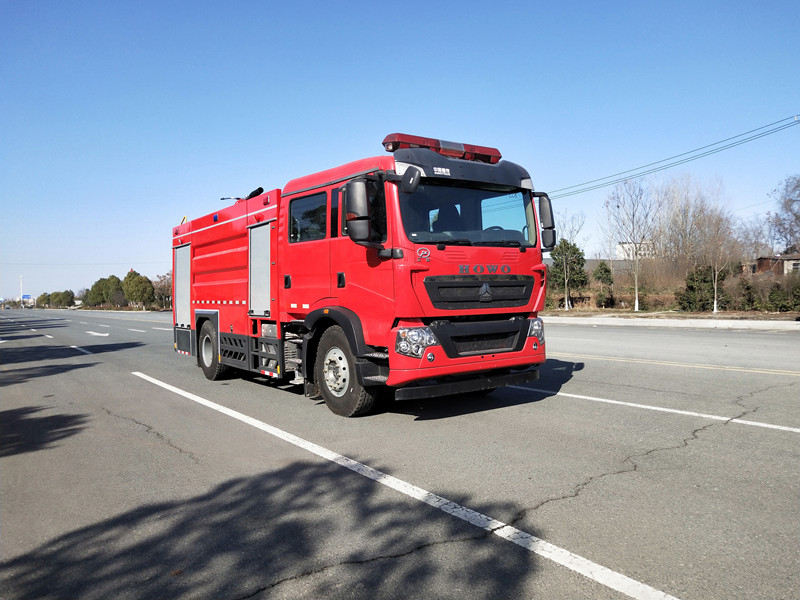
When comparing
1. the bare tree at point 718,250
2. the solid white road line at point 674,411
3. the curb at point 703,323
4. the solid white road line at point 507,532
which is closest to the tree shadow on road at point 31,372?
the solid white road line at point 507,532

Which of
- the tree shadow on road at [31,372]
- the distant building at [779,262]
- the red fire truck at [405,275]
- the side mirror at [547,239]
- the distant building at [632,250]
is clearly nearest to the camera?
the red fire truck at [405,275]

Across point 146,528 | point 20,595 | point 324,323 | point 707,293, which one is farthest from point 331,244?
point 707,293

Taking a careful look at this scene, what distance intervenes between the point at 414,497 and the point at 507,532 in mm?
864

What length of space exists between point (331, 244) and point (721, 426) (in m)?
4.83

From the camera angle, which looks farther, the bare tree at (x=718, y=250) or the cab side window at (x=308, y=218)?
the bare tree at (x=718, y=250)

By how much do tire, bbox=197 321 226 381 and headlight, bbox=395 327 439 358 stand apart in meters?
5.13

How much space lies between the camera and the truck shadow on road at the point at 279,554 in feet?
10.0

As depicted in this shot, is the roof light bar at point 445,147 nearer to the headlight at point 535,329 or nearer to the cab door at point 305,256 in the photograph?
the cab door at point 305,256

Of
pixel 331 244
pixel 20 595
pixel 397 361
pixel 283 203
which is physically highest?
pixel 283 203

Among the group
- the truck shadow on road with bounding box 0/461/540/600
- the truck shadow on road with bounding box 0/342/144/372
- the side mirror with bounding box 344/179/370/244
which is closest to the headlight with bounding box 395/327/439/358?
the side mirror with bounding box 344/179/370/244

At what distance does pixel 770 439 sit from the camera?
5.60 m

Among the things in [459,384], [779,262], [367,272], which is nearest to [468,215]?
[367,272]

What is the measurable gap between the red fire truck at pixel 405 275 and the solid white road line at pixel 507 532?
3.90 feet

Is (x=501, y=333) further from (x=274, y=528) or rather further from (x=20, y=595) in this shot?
(x=20, y=595)
